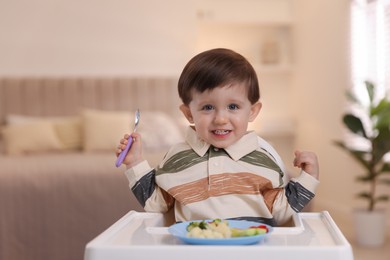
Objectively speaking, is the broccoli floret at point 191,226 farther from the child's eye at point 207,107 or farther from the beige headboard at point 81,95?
the beige headboard at point 81,95

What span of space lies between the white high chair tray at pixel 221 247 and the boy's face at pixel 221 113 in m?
0.28

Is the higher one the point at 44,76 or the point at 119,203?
the point at 44,76

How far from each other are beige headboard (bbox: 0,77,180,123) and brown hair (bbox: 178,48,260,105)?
3713 millimetres

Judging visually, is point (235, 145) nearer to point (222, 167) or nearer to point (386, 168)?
point (222, 167)

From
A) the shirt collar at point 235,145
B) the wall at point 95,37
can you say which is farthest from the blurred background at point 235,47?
the shirt collar at point 235,145

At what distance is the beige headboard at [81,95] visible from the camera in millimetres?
4898

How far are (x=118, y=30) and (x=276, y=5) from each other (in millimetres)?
1507

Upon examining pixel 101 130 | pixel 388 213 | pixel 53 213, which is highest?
pixel 101 130

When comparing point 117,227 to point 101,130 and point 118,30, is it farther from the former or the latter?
point 118,30

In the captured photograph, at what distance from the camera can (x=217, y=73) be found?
52.2 inches

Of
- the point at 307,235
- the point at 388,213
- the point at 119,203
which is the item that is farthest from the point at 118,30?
the point at 307,235

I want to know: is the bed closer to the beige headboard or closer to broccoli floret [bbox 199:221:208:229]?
the beige headboard

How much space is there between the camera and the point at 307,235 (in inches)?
44.9

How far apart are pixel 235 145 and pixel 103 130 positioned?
10.1 feet
